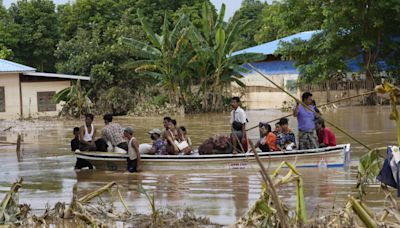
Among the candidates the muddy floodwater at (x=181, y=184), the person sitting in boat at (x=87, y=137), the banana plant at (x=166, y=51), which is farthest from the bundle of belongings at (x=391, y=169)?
the banana plant at (x=166, y=51)

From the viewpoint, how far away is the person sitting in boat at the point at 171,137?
13336 mm

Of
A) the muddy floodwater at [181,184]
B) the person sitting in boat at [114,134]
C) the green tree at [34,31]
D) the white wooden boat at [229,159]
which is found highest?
the green tree at [34,31]

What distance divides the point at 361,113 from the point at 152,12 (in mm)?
19399

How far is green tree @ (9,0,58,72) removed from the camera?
139 feet

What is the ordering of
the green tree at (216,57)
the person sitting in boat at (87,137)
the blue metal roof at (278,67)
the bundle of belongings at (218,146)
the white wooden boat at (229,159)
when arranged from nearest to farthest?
the white wooden boat at (229,159), the bundle of belongings at (218,146), the person sitting in boat at (87,137), the green tree at (216,57), the blue metal roof at (278,67)

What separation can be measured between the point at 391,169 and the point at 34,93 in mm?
29358

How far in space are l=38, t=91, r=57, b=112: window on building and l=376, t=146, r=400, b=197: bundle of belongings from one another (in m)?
29.2

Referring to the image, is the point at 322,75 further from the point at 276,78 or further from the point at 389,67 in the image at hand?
the point at 276,78

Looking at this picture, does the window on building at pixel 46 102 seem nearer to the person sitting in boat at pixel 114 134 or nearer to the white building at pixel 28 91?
the white building at pixel 28 91

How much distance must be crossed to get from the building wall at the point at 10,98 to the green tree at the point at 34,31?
379 inches

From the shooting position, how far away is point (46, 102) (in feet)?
109

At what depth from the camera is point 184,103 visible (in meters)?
31.8

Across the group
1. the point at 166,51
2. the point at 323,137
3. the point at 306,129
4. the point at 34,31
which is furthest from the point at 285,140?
the point at 34,31

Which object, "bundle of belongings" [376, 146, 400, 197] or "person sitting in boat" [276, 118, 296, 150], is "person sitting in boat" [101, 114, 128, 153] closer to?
"person sitting in boat" [276, 118, 296, 150]
